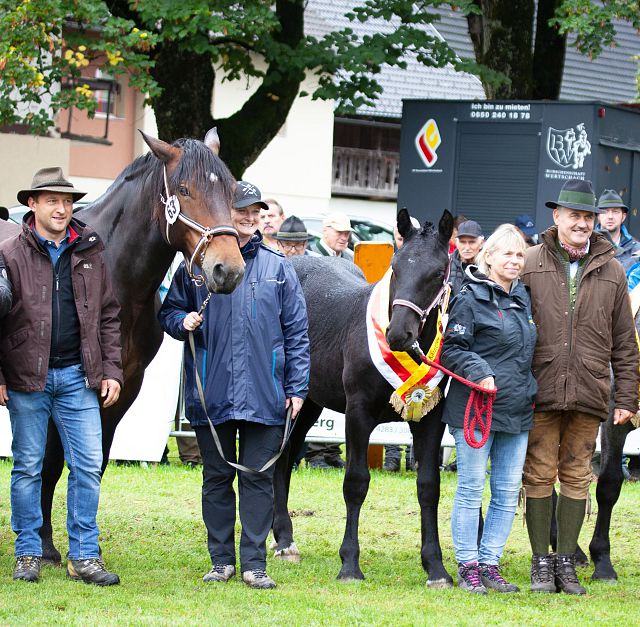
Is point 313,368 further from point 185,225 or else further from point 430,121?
point 430,121

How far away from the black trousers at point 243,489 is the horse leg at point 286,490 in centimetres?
105

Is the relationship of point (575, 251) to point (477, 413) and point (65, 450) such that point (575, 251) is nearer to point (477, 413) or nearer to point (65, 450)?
point (477, 413)

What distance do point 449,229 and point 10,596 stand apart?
10.3 feet

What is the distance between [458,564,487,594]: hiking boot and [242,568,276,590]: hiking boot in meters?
1.08

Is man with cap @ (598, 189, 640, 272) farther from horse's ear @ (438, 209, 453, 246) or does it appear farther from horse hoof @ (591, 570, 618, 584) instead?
horse hoof @ (591, 570, 618, 584)

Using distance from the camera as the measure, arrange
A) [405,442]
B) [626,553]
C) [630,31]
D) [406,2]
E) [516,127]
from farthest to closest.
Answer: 1. [630,31]
2. [406,2]
3. [516,127]
4. [405,442]
5. [626,553]

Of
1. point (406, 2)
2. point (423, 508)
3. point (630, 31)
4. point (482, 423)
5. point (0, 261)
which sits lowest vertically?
point (423, 508)

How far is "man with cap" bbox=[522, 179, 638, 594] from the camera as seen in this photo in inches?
263

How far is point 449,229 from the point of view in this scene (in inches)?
266

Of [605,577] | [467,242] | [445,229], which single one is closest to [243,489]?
[445,229]

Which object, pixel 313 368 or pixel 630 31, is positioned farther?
pixel 630 31

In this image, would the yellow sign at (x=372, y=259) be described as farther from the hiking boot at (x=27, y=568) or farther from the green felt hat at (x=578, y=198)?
the hiking boot at (x=27, y=568)

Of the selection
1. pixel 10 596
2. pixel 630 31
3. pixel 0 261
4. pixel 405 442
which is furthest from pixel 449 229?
pixel 630 31

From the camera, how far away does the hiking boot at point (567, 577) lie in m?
6.74
